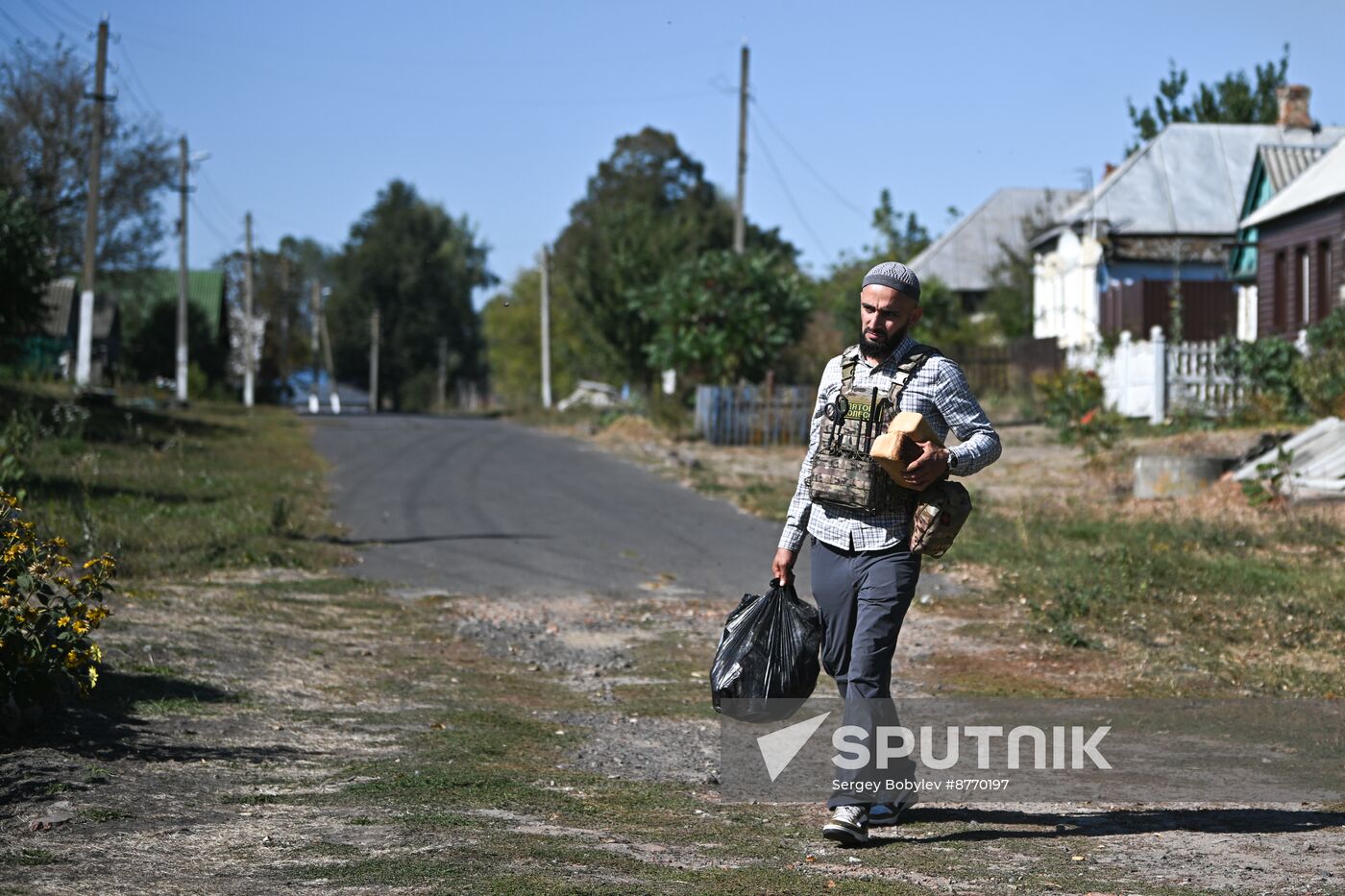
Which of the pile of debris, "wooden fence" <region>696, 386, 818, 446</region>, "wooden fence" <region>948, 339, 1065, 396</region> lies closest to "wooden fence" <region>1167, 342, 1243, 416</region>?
"wooden fence" <region>696, 386, 818, 446</region>

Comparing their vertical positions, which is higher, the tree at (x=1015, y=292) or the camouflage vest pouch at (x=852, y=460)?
the tree at (x=1015, y=292)

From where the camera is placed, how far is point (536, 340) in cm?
8256

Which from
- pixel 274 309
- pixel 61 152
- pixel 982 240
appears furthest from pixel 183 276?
pixel 274 309

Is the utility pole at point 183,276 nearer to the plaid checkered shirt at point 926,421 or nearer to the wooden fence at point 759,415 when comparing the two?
the wooden fence at point 759,415

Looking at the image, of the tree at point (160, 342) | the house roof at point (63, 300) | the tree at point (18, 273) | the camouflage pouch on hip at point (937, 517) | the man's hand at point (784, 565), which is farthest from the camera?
the tree at point (160, 342)

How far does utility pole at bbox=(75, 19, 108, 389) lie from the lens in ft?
113

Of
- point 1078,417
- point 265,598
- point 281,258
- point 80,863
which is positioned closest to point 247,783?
point 80,863

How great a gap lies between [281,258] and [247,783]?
9520cm

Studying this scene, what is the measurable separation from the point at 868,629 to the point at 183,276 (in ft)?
160

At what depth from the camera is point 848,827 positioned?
505 cm

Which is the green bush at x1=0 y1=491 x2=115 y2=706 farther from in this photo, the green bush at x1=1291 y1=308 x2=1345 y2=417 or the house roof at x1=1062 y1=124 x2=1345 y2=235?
the house roof at x1=1062 y1=124 x2=1345 y2=235

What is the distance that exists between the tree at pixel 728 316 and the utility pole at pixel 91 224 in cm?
1364

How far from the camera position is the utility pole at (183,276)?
48594 millimetres

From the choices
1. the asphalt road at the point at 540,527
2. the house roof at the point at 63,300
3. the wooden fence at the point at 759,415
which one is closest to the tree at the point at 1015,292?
the wooden fence at the point at 759,415
